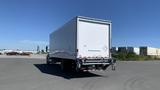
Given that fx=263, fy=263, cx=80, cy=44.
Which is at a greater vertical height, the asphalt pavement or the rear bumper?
the rear bumper

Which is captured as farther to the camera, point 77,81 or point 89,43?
point 89,43

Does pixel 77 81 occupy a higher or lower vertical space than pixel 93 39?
lower

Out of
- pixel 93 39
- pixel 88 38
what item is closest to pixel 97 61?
pixel 93 39

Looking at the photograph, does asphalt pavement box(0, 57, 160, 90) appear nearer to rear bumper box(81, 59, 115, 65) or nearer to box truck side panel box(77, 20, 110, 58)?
rear bumper box(81, 59, 115, 65)

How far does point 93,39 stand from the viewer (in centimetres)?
1697

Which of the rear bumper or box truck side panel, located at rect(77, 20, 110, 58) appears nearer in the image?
the rear bumper

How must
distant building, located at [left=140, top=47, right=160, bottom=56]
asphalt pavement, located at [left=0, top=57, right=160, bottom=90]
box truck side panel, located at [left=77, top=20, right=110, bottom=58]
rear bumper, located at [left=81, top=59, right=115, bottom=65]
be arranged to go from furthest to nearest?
distant building, located at [left=140, top=47, right=160, bottom=56], box truck side panel, located at [left=77, top=20, right=110, bottom=58], rear bumper, located at [left=81, top=59, right=115, bottom=65], asphalt pavement, located at [left=0, top=57, right=160, bottom=90]

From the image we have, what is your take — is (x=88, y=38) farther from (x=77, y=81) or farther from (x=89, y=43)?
(x=77, y=81)

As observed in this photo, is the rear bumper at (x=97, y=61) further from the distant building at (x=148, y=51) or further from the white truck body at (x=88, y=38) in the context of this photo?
the distant building at (x=148, y=51)

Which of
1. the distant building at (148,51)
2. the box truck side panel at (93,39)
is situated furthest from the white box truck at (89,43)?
the distant building at (148,51)

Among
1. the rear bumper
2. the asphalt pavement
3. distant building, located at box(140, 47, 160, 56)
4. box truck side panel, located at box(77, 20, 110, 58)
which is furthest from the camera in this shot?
distant building, located at box(140, 47, 160, 56)

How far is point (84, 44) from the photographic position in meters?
16.6

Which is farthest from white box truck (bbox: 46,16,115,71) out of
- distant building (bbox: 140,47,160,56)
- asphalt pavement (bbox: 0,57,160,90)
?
distant building (bbox: 140,47,160,56)

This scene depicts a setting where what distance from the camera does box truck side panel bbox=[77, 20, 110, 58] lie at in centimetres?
1645
